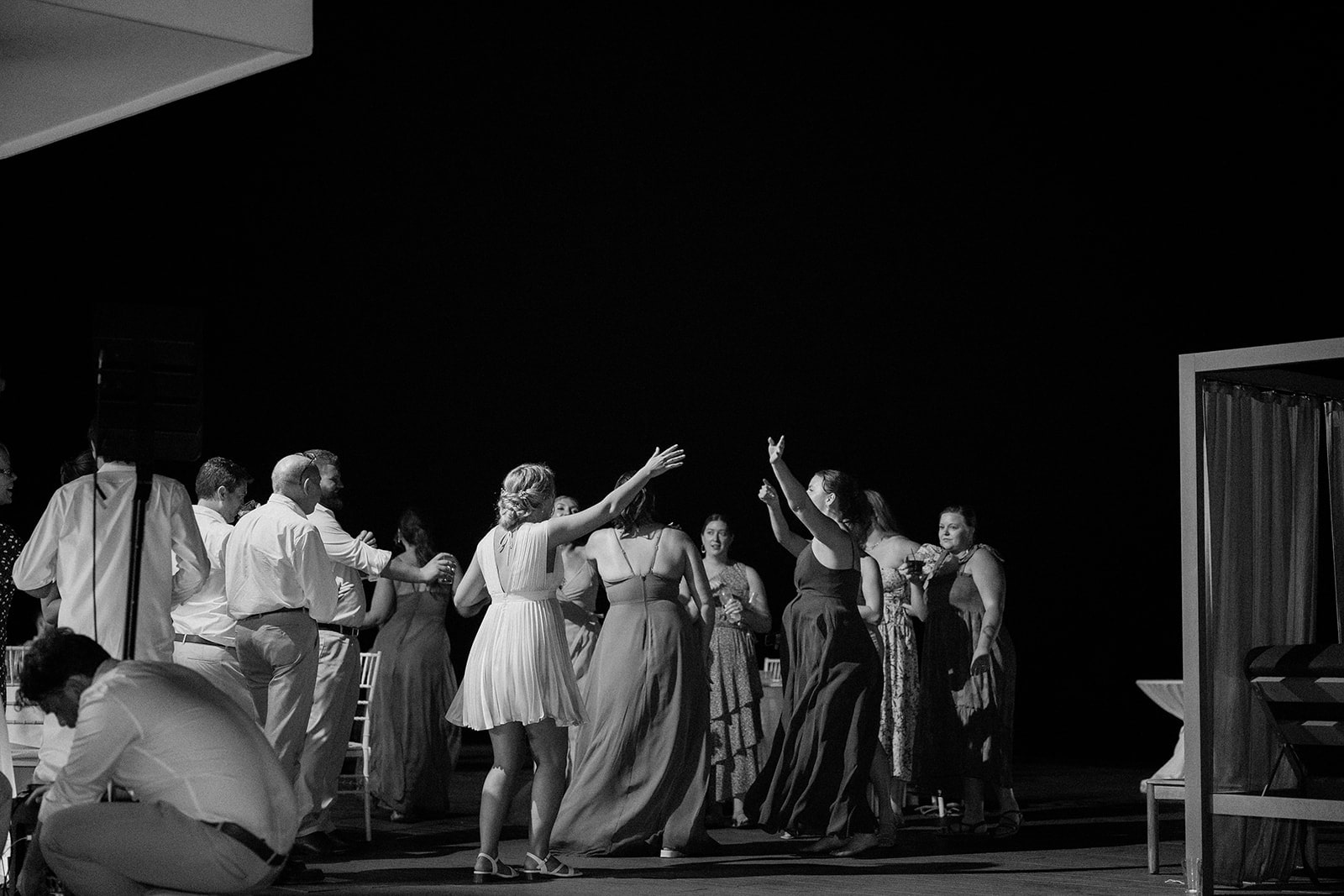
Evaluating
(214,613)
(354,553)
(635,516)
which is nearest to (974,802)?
(635,516)

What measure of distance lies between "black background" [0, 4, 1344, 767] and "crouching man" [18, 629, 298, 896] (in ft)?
A: 22.9

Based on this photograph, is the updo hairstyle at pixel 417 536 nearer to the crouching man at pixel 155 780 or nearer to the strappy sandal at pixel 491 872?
the strappy sandal at pixel 491 872

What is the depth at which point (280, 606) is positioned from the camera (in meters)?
5.74

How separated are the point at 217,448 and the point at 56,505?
20.9 feet

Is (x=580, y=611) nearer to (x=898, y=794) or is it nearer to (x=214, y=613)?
(x=898, y=794)

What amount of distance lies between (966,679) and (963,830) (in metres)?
0.70

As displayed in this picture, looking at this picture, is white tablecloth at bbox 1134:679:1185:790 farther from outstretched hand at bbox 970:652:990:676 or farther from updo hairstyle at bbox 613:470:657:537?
updo hairstyle at bbox 613:470:657:537

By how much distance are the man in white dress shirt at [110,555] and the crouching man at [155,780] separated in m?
1.29

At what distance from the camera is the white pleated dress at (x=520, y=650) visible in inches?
211

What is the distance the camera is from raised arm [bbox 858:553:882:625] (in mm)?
6738

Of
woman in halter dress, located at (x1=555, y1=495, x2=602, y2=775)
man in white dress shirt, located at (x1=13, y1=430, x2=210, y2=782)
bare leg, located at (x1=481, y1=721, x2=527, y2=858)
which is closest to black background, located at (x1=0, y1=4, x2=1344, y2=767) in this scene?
woman in halter dress, located at (x1=555, y1=495, x2=602, y2=775)

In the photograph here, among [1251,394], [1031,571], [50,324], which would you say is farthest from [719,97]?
[1251,394]

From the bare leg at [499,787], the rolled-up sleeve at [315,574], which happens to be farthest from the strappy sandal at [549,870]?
the rolled-up sleeve at [315,574]

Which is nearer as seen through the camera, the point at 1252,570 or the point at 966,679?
the point at 1252,570
